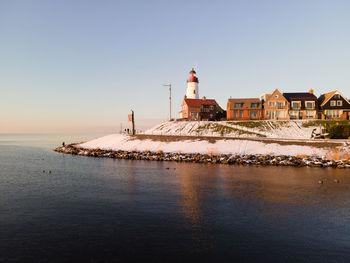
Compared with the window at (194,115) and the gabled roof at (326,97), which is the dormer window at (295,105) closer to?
the gabled roof at (326,97)

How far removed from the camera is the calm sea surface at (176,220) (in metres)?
12.6

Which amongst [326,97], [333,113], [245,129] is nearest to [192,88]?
[245,129]

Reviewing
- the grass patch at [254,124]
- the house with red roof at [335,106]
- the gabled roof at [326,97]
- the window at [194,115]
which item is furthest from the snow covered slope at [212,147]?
the gabled roof at [326,97]

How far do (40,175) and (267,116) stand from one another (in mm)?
72041

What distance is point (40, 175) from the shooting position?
3331 centimetres

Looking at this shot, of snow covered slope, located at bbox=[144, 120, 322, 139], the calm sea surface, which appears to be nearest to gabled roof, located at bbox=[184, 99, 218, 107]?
snow covered slope, located at bbox=[144, 120, 322, 139]

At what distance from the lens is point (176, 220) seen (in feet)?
54.9

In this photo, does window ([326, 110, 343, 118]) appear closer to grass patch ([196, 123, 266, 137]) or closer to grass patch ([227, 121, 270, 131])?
grass patch ([227, 121, 270, 131])

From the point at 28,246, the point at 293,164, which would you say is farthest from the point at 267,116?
the point at 28,246

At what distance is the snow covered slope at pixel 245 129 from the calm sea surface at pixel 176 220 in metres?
39.7

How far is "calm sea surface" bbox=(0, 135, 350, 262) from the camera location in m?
12.6

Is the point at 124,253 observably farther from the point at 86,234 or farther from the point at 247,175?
the point at 247,175

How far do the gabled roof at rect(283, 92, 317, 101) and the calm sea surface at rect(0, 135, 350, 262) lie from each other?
6205cm

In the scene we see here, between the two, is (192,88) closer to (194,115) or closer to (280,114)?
(194,115)
